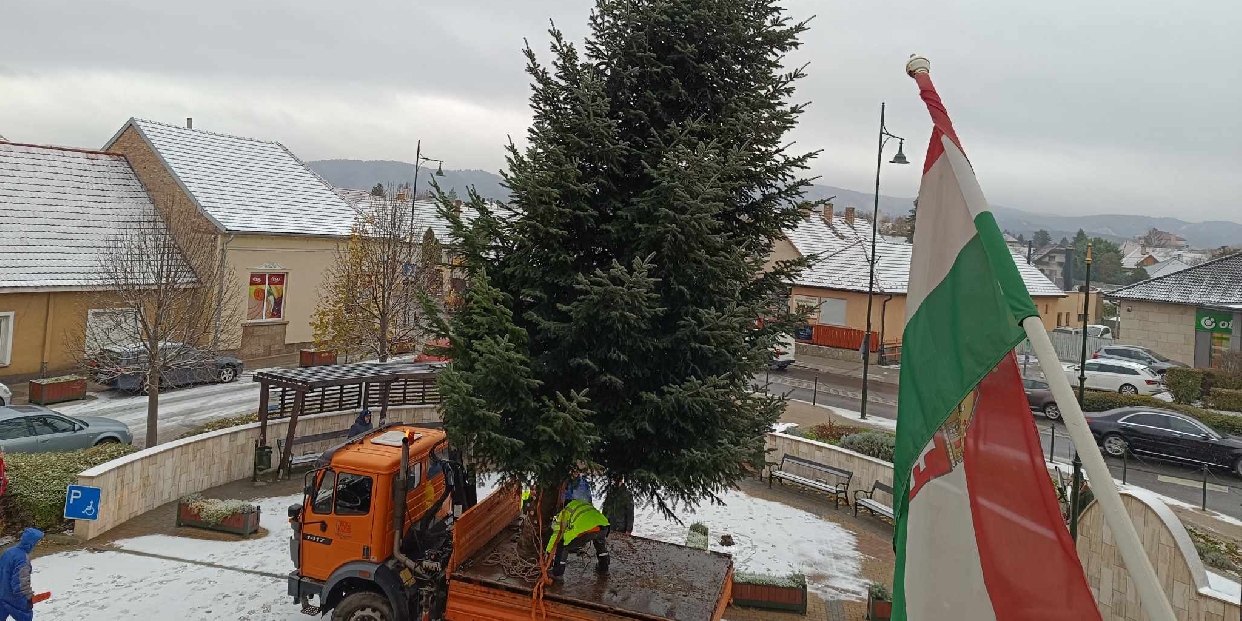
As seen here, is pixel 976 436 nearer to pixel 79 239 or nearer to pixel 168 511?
pixel 168 511

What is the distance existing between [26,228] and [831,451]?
26.5m

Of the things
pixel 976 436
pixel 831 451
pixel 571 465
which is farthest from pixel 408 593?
pixel 831 451

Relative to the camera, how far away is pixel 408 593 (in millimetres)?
9297

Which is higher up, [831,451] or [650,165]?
[650,165]

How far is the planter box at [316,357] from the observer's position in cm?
2822

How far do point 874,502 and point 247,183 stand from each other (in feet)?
92.7

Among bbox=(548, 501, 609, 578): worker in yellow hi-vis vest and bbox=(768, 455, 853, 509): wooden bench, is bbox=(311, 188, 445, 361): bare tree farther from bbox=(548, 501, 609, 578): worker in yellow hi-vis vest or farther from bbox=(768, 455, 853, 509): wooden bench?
bbox=(548, 501, 609, 578): worker in yellow hi-vis vest

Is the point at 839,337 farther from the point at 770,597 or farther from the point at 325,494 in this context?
the point at 325,494

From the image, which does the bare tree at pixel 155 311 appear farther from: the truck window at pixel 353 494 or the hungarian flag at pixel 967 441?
the hungarian flag at pixel 967 441

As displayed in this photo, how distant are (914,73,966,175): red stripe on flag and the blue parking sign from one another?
13.4 metres

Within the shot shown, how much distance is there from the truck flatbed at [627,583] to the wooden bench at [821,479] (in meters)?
7.05

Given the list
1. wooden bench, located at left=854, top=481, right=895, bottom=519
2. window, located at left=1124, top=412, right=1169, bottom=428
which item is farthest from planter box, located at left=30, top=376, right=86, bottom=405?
window, located at left=1124, top=412, right=1169, bottom=428

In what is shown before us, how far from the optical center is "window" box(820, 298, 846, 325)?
131ft

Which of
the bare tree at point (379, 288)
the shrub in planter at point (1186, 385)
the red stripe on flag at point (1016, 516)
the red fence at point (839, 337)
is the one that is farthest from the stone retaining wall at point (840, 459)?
the red fence at point (839, 337)
